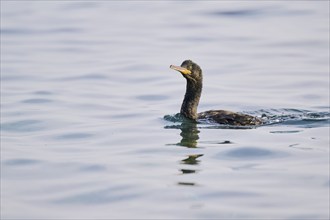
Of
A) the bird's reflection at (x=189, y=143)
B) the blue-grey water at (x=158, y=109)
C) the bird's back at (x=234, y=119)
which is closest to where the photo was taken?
the blue-grey water at (x=158, y=109)

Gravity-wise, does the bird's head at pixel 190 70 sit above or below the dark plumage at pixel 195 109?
above

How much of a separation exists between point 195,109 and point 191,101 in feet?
0.48

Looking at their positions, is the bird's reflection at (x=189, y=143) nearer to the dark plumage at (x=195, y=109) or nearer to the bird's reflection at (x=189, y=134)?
the bird's reflection at (x=189, y=134)

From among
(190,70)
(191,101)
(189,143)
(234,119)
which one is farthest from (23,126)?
(234,119)

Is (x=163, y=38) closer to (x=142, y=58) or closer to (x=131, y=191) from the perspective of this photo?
(x=142, y=58)

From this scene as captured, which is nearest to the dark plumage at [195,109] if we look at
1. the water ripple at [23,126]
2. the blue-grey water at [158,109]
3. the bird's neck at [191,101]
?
the bird's neck at [191,101]

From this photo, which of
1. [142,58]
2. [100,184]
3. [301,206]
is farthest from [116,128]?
[142,58]

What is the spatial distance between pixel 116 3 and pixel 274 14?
6.28 m

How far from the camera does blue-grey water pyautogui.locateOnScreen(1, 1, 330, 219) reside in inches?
513

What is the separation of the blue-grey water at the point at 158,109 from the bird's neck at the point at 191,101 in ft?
0.76

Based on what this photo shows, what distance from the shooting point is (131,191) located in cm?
1337

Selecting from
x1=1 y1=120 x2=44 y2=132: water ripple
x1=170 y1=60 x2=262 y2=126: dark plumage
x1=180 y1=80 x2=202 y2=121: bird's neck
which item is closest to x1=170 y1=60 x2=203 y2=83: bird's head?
x1=170 y1=60 x2=262 y2=126: dark plumage

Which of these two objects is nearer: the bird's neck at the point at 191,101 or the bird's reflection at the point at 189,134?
the bird's reflection at the point at 189,134

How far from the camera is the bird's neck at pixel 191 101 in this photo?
61.0ft
